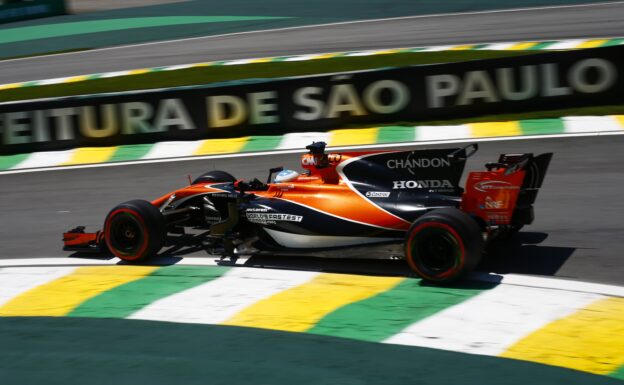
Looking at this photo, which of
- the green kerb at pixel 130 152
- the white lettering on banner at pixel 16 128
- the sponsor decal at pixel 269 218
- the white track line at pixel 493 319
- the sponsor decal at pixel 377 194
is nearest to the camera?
the white track line at pixel 493 319

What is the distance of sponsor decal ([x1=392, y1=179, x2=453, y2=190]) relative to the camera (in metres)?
7.86

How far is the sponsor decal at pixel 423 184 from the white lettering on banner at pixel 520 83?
5.85 metres

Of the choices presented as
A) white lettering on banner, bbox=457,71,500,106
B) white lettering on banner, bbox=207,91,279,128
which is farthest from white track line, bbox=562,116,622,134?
white lettering on banner, bbox=207,91,279,128

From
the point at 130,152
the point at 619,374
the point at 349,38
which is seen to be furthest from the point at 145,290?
the point at 349,38

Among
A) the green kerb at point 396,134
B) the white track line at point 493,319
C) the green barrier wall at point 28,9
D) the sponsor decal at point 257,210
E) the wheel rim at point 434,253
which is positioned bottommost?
the white track line at point 493,319

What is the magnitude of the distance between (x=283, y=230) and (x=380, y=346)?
2.28 metres

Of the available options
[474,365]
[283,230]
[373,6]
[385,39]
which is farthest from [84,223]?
[373,6]

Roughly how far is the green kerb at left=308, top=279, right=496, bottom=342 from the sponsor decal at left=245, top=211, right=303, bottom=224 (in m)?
1.24

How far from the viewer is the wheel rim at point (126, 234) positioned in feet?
28.8

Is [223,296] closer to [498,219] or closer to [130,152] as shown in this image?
[498,219]

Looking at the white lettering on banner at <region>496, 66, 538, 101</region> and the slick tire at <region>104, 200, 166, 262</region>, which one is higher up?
the white lettering on banner at <region>496, 66, 538, 101</region>

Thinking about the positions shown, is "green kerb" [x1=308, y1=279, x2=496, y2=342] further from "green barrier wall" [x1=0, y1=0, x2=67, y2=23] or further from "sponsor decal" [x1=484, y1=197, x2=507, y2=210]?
"green barrier wall" [x1=0, y1=0, x2=67, y2=23]

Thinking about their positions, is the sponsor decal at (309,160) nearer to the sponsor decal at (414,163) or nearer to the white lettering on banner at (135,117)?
the sponsor decal at (414,163)

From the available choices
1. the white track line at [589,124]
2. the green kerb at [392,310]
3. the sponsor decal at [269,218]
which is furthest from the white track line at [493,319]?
the white track line at [589,124]
